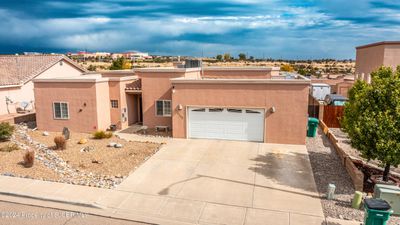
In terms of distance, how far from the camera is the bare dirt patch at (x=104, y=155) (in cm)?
1416

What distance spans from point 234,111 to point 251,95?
56.3 inches

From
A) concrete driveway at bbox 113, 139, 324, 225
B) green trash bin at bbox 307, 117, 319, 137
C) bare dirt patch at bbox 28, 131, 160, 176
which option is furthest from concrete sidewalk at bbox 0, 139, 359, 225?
green trash bin at bbox 307, 117, 319, 137

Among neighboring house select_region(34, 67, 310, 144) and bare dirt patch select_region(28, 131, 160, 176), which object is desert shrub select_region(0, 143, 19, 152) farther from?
neighboring house select_region(34, 67, 310, 144)

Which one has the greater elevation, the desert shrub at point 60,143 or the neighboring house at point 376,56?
the neighboring house at point 376,56

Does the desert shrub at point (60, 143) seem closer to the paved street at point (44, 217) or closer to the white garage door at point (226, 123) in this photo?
the paved street at point (44, 217)

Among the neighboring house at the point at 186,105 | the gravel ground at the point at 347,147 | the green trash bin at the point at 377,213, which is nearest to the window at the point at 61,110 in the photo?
the neighboring house at the point at 186,105

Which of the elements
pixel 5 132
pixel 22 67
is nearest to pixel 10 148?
pixel 5 132

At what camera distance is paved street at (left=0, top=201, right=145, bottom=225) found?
963 centimetres

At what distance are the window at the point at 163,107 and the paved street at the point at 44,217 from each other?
39.4 feet

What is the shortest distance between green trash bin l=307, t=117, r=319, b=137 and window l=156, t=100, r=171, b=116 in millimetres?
9395

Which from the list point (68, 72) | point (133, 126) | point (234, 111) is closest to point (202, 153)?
point (234, 111)

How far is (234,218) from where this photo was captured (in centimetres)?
Result: 983

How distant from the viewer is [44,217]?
9945mm

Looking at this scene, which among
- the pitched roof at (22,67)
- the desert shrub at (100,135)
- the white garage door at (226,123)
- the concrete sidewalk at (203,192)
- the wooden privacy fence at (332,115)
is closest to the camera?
the concrete sidewalk at (203,192)
